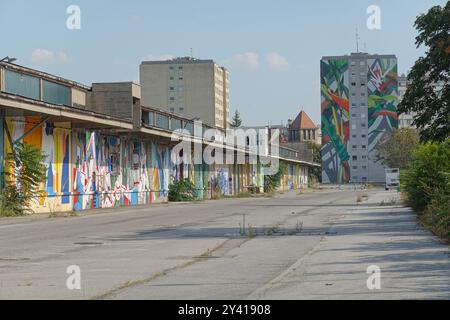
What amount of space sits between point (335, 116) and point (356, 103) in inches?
211

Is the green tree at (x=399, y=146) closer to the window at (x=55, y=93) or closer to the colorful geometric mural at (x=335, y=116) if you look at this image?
the colorful geometric mural at (x=335, y=116)

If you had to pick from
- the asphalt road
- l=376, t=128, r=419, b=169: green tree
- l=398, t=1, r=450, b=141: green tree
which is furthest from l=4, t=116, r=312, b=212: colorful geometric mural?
l=376, t=128, r=419, b=169: green tree

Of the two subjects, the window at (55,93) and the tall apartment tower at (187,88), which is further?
the tall apartment tower at (187,88)

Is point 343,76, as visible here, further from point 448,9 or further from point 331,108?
point 448,9

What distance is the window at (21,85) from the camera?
108ft

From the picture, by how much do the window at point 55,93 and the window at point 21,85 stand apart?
1.32m

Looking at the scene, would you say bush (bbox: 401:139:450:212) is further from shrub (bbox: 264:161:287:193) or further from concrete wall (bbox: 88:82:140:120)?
shrub (bbox: 264:161:287:193)

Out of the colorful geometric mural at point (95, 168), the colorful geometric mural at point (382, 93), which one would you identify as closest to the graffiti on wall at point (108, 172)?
the colorful geometric mural at point (95, 168)

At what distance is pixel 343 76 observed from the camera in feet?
531

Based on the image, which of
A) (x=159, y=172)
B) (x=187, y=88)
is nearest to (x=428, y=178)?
(x=159, y=172)

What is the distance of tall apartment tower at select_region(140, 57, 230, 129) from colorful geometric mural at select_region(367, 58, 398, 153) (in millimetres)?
30841
